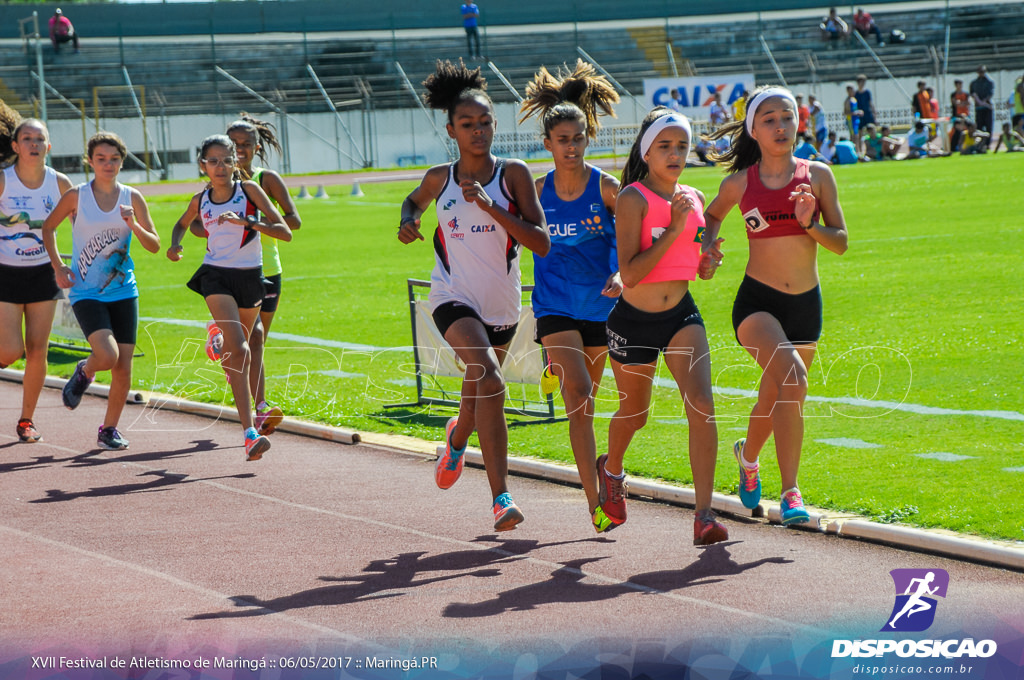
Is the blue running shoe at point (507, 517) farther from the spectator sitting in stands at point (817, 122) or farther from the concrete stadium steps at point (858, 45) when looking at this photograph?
the concrete stadium steps at point (858, 45)

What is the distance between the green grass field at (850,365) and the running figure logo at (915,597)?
70 cm

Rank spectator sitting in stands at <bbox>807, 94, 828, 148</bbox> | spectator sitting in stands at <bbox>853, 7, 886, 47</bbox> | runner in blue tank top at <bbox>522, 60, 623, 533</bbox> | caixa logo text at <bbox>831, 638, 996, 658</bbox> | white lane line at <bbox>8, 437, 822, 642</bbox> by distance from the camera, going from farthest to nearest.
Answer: spectator sitting in stands at <bbox>853, 7, 886, 47</bbox>
spectator sitting in stands at <bbox>807, 94, 828, 148</bbox>
runner in blue tank top at <bbox>522, 60, 623, 533</bbox>
white lane line at <bbox>8, 437, 822, 642</bbox>
caixa logo text at <bbox>831, 638, 996, 658</bbox>

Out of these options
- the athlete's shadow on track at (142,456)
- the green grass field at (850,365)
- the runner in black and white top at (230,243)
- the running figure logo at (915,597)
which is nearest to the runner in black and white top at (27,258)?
the athlete's shadow on track at (142,456)

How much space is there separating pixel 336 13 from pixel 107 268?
55969mm

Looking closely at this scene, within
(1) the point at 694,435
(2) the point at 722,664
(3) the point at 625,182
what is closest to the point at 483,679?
(2) the point at 722,664

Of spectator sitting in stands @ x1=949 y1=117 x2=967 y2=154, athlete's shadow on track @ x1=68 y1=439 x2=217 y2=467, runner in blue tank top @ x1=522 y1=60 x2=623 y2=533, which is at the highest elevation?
spectator sitting in stands @ x1=949 y1=117 x2=967 y2=154

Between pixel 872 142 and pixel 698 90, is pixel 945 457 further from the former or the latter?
pixel 698 90

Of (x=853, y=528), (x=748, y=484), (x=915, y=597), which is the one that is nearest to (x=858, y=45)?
(x=748, y=484)

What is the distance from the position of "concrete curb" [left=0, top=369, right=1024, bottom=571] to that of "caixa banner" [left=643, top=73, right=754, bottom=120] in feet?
128

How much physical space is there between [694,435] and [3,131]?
6629 millimetres

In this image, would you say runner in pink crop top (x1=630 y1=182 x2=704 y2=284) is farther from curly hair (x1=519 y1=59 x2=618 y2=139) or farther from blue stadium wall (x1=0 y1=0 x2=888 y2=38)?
blue stadium wall (x1=0 y1=0 x2=888 y2=38)

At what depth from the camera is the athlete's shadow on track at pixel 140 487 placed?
7.96 metres

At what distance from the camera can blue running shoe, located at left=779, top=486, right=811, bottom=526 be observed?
255 inches

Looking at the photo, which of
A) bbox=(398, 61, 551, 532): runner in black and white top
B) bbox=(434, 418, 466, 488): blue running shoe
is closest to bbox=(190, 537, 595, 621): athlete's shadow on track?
bbox=(398, 61, 551, 532): runner in black and white top
